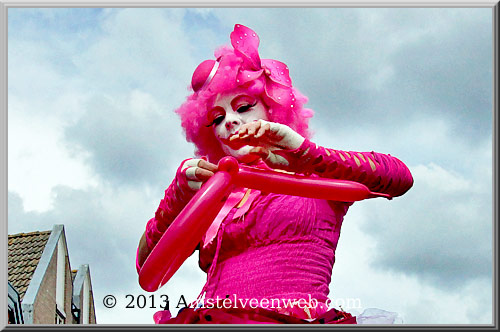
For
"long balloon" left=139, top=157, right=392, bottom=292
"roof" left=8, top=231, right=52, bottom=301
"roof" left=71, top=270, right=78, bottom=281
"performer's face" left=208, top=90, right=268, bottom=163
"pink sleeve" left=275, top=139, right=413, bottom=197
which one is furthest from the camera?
"roof" left=71, top=270, right=78, bottom=281

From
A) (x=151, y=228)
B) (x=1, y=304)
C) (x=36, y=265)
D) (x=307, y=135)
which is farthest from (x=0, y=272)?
(x=36, y=265)

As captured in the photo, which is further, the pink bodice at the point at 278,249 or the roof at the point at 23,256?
the roof at the point at 23,256

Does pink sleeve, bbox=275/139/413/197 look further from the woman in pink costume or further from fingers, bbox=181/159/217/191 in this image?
fingers, bbox=181/159/217/191

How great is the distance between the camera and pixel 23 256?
614cm

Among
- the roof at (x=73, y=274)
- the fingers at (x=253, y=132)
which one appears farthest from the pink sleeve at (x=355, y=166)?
the roof at (x=73, y=274)

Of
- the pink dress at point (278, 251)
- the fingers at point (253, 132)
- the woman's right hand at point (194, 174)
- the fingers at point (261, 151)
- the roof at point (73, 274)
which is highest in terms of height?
the roof at point (73, 274)

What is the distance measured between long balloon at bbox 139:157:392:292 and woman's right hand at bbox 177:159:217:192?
66 mm

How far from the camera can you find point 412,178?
2592mm

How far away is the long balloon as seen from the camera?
2.31 meters

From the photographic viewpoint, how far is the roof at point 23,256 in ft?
19.0

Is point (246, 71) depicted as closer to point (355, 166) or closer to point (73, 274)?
point (355, 166)

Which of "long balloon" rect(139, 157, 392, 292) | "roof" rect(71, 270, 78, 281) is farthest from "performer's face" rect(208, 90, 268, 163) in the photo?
"roof" rect(71, 270, 78, 281)

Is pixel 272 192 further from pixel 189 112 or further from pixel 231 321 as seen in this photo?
pixel 189 112

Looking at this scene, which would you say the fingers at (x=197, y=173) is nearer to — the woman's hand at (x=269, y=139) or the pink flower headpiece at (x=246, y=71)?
the woman's hand at (x=269, y=139)
